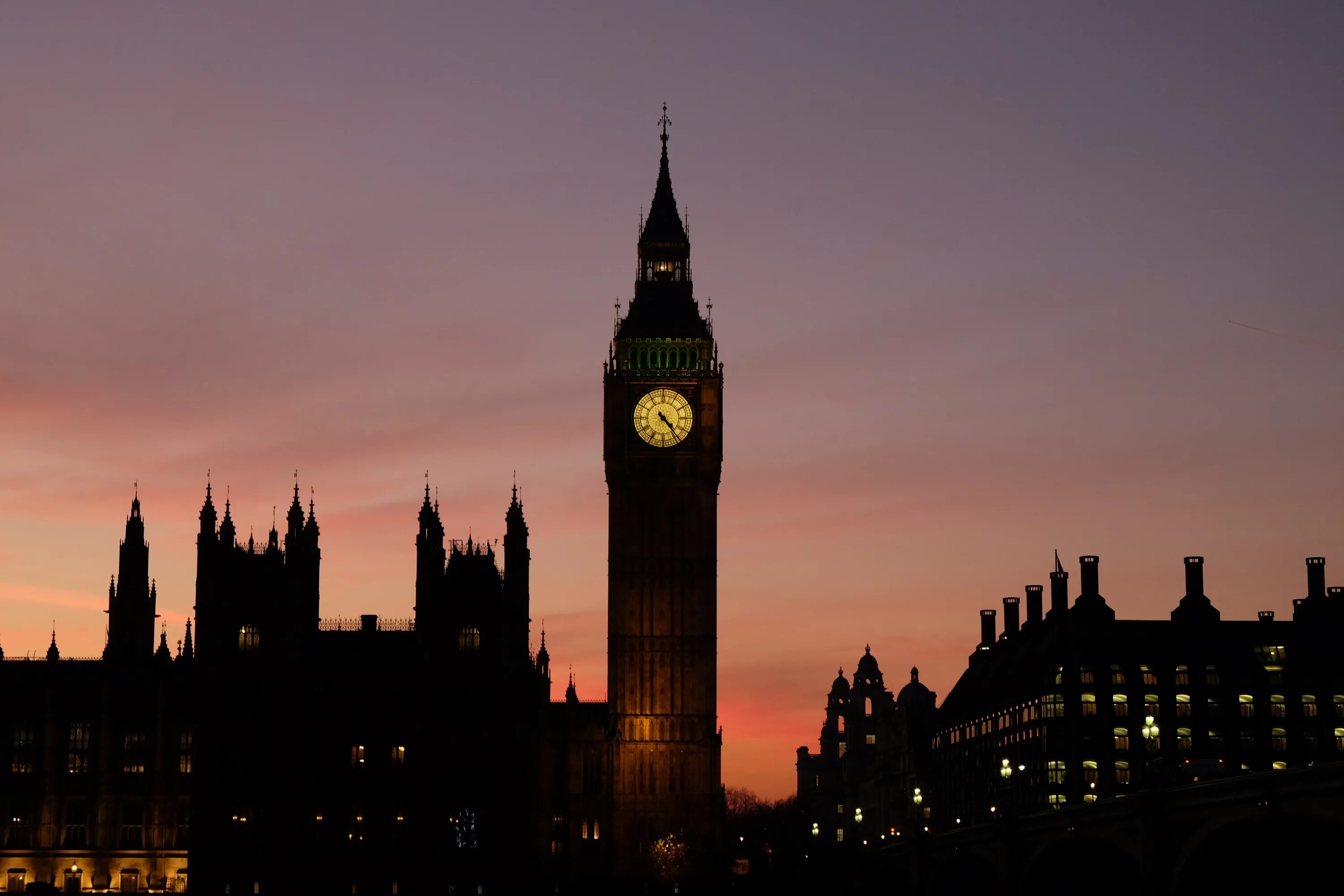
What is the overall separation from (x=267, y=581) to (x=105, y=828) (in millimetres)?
24384

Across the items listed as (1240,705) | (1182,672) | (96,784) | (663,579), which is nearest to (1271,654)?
(1240,705)

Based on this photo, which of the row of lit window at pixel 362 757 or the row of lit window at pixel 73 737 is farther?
the row of lit window at pixel 73 737

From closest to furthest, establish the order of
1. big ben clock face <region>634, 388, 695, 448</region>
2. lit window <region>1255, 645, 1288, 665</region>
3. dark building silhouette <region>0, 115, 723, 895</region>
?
1. dark building silhouette <region>0, 115, 723, 895</region>
2. big ben clock face <region>634, 388, 695, 448</region>
3. lit window <region>1255, 645, 1288, 665</region>

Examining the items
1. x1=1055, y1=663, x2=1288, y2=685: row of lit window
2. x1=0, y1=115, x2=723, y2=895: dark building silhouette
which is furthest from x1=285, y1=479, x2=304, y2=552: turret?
x1=1055, y1=663, x2=1288, y2=685: row of lit window

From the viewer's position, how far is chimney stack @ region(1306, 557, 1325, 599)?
632 ft

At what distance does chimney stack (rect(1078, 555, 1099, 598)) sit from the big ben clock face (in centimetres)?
4181

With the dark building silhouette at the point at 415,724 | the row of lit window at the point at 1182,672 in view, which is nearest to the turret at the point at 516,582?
the dark building silhouette at the point at 415,724

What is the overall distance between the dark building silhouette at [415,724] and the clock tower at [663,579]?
0.19m

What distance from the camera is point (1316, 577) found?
194000 mm

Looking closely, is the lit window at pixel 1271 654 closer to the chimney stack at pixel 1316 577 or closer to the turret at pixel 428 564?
the chimney stack at pixel 1316 577

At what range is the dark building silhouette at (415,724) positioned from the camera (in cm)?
16262

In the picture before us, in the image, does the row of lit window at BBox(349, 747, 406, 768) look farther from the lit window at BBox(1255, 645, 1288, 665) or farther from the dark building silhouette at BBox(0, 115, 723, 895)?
the lit window at BBox(1255, 645, 1288, 665)

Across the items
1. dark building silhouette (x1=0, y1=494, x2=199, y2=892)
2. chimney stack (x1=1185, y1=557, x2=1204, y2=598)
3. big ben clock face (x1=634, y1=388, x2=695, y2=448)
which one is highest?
big ben clock face (x1=634, y1=388, x2=695, y2=448)

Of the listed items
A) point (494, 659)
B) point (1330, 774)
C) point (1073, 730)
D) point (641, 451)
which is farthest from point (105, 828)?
point (1330, 774)
